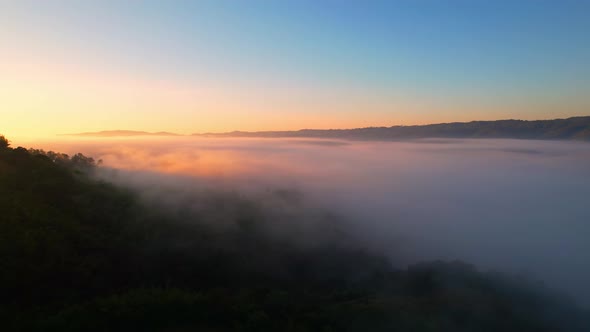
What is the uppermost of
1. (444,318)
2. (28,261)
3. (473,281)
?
(28,261)

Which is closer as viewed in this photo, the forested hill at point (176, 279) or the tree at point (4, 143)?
the forested hill at point (176, 279)

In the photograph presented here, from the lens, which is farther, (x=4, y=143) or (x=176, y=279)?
(x=4, y=143)

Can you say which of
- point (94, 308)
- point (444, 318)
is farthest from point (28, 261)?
point (444, 318)

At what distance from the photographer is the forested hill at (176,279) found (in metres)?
27.3

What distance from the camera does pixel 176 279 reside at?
48.9 meters

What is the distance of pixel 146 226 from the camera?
58125 mm

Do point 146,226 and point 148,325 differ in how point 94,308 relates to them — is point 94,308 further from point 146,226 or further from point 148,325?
point 146,226

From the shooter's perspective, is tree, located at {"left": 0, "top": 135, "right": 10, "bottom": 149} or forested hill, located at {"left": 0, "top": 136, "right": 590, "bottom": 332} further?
tree, located at {"left": 0, "top": 135, "right": 10, "bottom": 149}

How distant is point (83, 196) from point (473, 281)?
93862 mm

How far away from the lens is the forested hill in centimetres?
2731

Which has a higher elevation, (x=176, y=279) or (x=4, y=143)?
(x=4, y=143)

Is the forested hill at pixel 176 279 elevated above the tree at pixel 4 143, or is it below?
below

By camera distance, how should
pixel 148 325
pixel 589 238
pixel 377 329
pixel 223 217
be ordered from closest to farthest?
pixel 148 325 < pixel 377 329 < pixel 223 217 < pixel 589 238

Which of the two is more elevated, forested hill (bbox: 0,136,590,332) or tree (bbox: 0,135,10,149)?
tree (bbox: 0,135,10,149)
